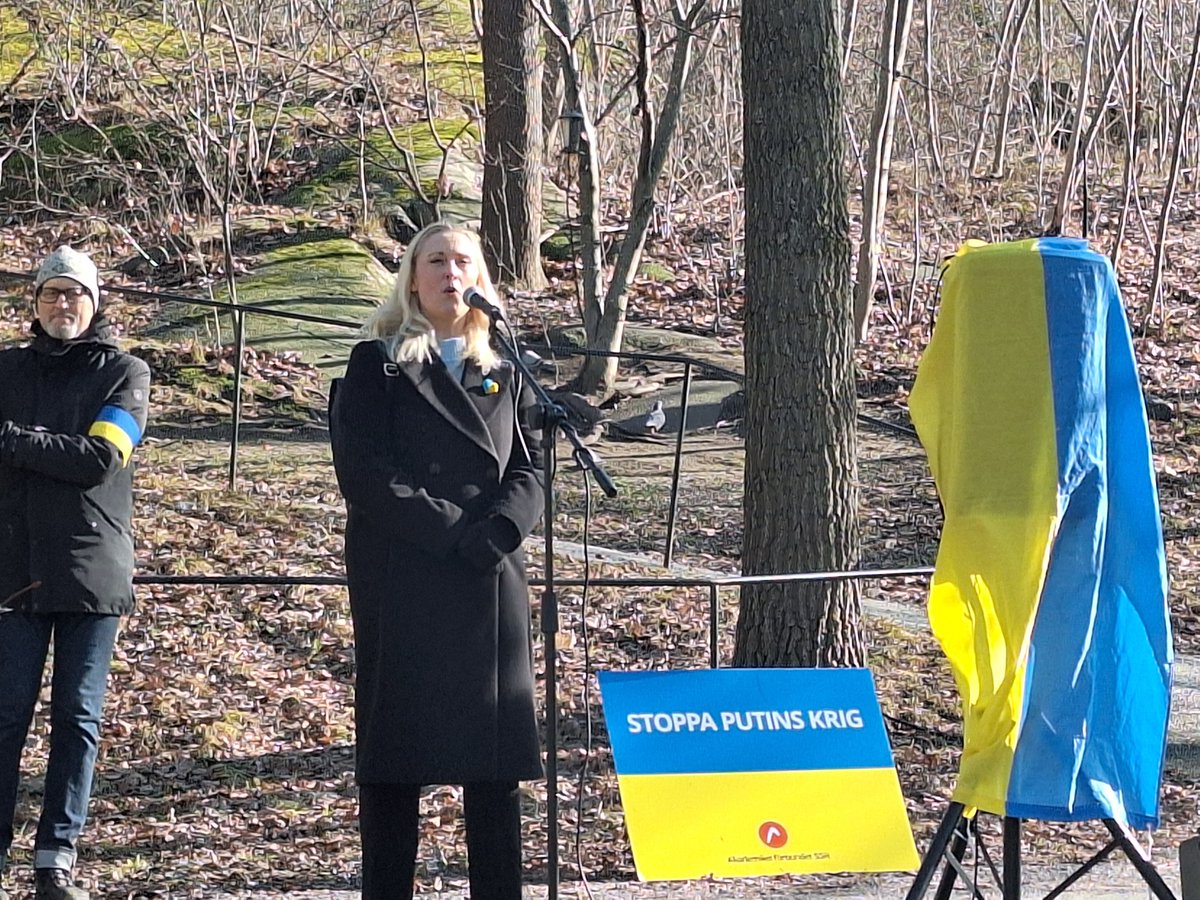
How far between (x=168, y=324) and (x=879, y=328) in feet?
21.5

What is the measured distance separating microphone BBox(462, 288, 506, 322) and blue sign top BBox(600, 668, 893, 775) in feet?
3.49

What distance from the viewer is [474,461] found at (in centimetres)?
454

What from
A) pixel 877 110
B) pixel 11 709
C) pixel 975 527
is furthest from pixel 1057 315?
pixel 877 110

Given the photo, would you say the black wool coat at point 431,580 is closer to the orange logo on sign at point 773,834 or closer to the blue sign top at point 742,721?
the blue sign top at point 742,721

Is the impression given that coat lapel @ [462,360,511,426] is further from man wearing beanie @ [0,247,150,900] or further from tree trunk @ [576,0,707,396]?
tree trunk @ [576,0,707,396]

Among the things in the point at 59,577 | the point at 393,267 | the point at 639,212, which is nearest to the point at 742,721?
the point at 59,577

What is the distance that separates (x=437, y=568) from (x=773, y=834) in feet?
4.04

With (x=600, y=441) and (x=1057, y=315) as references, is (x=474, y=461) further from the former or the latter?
(x=600, y=441)

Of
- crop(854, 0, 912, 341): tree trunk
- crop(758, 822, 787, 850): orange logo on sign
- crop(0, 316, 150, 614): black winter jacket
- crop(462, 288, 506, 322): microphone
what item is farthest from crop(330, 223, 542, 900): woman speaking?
crop(854, 0, 912, 341): tree trunk

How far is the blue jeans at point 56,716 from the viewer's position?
5051 millimetres

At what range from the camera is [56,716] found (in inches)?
201

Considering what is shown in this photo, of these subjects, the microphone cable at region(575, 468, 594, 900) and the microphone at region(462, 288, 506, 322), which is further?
the microphone cable at region(575, 468, 594, 900)


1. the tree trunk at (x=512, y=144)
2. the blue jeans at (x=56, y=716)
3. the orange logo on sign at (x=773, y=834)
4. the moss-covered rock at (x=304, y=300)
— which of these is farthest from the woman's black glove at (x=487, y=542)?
the tree trunk at (x=512, y=144)

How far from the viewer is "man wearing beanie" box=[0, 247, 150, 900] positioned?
503cm
